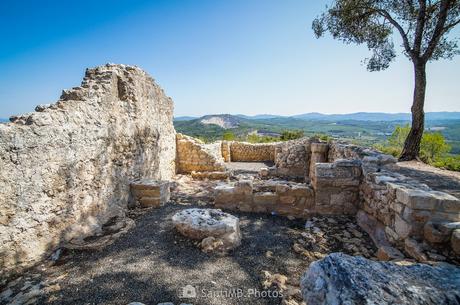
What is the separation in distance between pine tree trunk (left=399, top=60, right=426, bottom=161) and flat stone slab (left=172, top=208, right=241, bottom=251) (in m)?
10.9

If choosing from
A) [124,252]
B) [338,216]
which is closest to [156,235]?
[124,252]

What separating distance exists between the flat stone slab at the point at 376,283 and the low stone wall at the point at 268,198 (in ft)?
12.5

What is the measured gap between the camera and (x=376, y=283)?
1589 millimetres

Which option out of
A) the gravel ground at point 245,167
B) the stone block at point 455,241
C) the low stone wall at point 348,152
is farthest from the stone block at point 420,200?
the gravel ground at point 245,167

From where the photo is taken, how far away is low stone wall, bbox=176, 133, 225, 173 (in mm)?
11808

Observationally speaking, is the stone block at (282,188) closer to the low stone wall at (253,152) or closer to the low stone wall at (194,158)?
the low stone wall at (194,158)

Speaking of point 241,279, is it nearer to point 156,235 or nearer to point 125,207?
point 156,235

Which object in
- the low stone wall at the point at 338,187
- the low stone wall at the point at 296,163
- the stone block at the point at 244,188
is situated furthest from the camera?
the low stone wall at the point at 296,163

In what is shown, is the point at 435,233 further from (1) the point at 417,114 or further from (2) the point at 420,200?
(1) the point at 417,114

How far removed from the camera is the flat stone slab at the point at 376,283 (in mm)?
1491

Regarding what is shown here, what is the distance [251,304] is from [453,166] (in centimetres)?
A: 1224

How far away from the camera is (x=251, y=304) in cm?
286

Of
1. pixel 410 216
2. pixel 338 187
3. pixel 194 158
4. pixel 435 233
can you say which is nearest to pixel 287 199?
pixel 338 187

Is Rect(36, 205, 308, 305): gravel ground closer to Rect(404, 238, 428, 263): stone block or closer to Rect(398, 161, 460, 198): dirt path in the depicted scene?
Rect(404, 238, 428, 263): stone block
